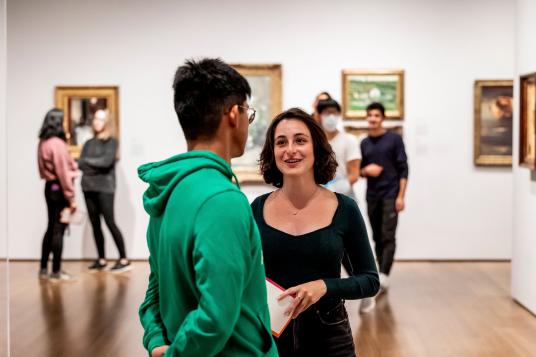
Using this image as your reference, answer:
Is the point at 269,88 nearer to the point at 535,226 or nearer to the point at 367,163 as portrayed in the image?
the point at 367,163

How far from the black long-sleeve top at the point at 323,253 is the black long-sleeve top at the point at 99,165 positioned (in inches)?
Answer: 283

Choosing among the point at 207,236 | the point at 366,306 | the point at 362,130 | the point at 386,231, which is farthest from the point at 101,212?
the point at 207,236

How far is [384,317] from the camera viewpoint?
7383 millimetres

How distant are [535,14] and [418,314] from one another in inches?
119

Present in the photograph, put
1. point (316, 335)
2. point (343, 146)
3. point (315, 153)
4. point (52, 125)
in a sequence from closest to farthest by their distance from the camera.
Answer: point (316, 335), point (315, 153), point (343, 146), point (52, 125)

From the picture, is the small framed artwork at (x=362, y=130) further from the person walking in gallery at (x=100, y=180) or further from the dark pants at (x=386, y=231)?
the person walking in gallery at (x=100, y=180)

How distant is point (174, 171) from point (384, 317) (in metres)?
5.66

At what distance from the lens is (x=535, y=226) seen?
7.53 metres

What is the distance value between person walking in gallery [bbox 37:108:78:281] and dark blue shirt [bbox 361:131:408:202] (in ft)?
11.5

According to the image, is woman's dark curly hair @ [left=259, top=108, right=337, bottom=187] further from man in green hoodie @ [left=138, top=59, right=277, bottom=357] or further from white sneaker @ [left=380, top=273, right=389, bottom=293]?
white sneaker @ [left=380, top=273, right=389, bottom=293]

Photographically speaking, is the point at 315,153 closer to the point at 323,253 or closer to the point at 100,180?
the point at 323,253

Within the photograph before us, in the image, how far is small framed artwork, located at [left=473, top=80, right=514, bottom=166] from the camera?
10945 mm

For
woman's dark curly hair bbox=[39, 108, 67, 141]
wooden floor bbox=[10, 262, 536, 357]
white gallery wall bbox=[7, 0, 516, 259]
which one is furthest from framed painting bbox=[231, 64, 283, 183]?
woman's dark curly hair bbox=[39, 108, 67, 141]

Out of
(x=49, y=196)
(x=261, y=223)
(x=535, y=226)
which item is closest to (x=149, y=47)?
(x=49, y=196)
